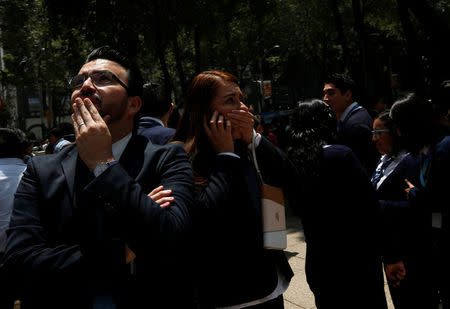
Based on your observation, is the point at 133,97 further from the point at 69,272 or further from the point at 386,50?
the point at 386,50

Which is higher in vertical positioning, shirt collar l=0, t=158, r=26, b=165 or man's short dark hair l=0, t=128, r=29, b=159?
man's short dark hair l=0, t=128, r=29, b=159

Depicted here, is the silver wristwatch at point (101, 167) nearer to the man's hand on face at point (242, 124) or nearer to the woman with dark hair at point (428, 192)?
the man's hand on face at point (242, 124)

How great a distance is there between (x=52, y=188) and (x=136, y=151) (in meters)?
0.33

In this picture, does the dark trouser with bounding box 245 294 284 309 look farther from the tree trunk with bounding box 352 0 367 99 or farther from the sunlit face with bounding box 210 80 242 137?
the tree trunk with bounding box 352 0 367 99

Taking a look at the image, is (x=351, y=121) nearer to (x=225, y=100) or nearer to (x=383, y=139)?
(x=383, y=139)

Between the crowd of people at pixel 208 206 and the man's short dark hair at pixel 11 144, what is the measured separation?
9 centimetres

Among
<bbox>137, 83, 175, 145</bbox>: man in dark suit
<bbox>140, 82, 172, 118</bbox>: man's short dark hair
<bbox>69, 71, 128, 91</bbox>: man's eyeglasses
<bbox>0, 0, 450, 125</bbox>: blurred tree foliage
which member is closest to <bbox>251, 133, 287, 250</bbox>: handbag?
<bbox>69, 71, 128, 91</bbox>: man's eyeglasses

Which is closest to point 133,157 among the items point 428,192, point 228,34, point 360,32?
point 428,192

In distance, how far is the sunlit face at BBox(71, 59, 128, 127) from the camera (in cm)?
156

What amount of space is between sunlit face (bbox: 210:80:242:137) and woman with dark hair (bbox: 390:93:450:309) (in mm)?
1515

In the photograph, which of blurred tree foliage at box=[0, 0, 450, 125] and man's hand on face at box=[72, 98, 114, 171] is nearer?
man's hand on face at box=[72, 98, 114, 171]

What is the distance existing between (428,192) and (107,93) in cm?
220

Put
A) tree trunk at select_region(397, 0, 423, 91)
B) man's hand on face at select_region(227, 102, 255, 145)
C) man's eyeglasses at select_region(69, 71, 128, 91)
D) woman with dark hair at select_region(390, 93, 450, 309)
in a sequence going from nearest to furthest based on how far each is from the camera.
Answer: man's eyeglasses at select_region(69, 71, 128, 91)
man's hand on face at select_region(227, 102, 255, 145)
woman with dark hair at select_region(390, 93, 450, 309)
tree trunk at select_region(397, 0, 423, 91)

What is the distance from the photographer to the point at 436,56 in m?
7.35
